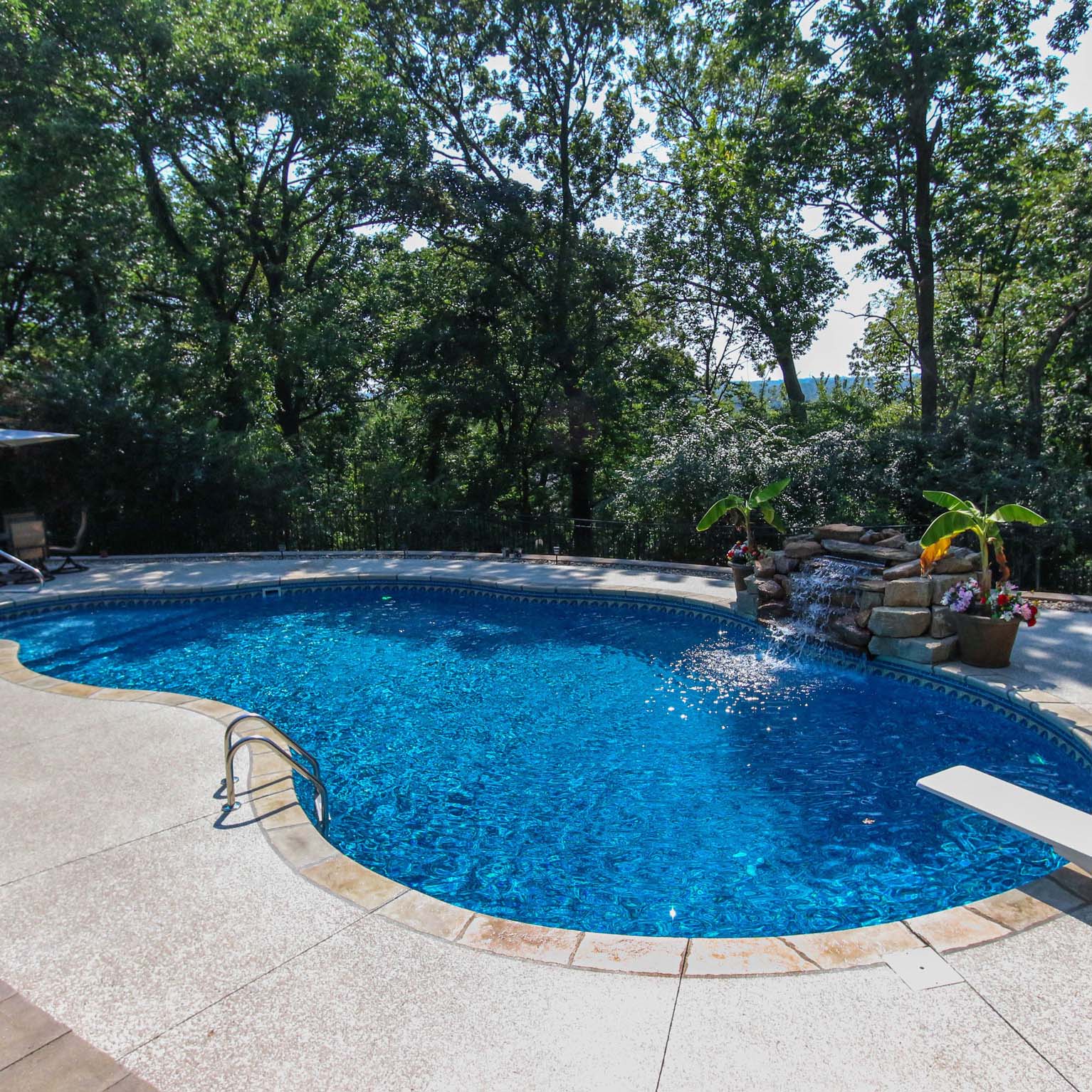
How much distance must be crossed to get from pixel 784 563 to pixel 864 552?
1.05 metres

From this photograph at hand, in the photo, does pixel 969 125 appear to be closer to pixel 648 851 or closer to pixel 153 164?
pixel 648 851

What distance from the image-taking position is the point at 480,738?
5629 mm

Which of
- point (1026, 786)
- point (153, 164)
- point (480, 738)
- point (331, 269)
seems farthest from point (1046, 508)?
point (153, 164)

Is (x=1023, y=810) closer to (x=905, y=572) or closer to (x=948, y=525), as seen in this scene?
(x=948, y=525)

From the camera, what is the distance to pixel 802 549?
807 cm

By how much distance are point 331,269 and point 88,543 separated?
26.5 feet

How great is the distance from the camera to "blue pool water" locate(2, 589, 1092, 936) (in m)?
3.70

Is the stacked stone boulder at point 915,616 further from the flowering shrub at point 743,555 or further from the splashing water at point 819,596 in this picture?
the flowering shrub at point 743,555

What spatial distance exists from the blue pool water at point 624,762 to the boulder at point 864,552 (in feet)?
4.06

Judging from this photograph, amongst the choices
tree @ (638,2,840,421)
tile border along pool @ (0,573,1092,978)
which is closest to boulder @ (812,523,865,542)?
tile border along pool @ (0,573,1092,978)

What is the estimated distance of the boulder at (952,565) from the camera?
22.5 feet

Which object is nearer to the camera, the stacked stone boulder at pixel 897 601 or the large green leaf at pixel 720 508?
the stacked stone boulder at pixel 897 601

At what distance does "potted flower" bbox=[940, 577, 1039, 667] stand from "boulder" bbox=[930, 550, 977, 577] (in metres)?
0.46

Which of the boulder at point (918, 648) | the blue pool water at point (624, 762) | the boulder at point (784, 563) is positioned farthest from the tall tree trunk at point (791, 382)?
the boulder at point (918, 648)
